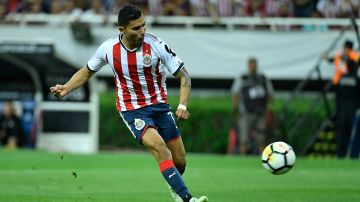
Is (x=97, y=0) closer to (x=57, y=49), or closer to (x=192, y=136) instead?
(x=57, y=49)

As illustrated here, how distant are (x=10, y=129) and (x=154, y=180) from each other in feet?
40.5

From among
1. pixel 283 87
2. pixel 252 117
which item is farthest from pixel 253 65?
pixel 283 87

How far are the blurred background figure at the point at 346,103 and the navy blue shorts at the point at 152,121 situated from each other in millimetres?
12012

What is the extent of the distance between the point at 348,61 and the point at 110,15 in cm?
850

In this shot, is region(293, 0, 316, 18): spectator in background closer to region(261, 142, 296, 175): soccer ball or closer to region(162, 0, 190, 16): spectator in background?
region(162, 0, 190, 16): spectator in background

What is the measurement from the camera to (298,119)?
1078 inches

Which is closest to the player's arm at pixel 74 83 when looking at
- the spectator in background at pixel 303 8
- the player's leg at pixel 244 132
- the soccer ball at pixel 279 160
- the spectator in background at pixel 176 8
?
the soccer ball at pixel 279 160

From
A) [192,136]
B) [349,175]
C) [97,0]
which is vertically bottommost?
[192,136]

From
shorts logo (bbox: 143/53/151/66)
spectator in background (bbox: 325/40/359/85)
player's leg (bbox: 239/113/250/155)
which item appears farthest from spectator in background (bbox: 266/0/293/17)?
shorts logo (bbox: 143/53/151/66)

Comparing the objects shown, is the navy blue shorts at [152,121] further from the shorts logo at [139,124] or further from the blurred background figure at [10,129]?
the blurred background figure at [10,129]

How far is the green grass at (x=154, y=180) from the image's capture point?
1300cm

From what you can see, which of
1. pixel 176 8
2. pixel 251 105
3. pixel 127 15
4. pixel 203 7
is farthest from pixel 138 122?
pixel 176 8

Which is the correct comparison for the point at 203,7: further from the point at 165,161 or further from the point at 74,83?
the point at 165,161

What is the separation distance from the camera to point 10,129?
28.0 metres
